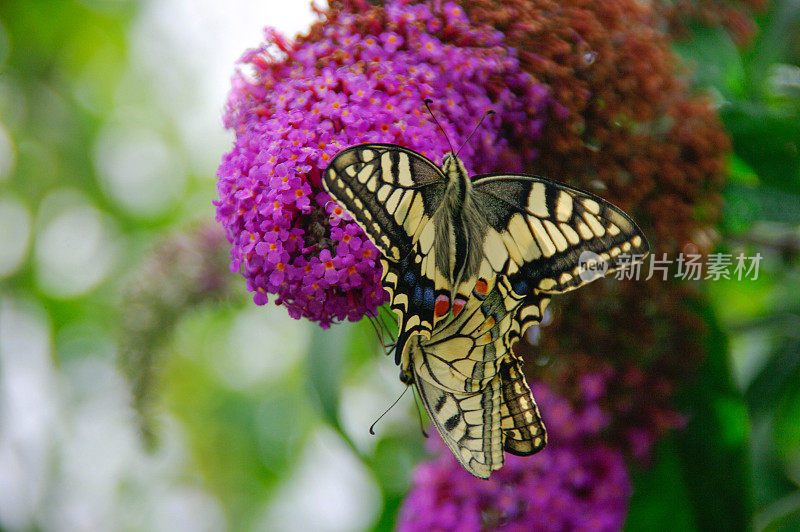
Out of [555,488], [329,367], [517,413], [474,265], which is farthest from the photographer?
[329,367]

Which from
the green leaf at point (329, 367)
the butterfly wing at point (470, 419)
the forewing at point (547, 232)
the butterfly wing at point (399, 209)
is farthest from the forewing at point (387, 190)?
the green leaf at point (329, 367)

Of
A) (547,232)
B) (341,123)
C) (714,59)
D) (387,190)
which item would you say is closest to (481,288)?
(547,232)

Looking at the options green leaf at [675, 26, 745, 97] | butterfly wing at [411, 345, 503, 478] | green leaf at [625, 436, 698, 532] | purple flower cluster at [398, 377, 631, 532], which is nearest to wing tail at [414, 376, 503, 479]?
butterfly wing at [411, 345, 503, 478]

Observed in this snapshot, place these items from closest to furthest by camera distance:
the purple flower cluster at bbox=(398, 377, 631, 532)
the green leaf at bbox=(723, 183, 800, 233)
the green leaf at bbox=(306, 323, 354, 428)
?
the purple flower cluster at bbox=(398, 377, 631, 532)
the green leaf at bbox=(723, 183, 800, 233)
the green leaf at bbox=(306, 323, 354, 428)

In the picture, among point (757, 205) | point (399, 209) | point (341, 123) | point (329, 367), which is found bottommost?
point (329, 367)

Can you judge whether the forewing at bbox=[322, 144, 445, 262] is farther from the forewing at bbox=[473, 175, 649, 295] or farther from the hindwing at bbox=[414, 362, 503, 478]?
the hindwing at bbox=[414, 362, 503, 478]

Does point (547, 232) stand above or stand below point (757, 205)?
above

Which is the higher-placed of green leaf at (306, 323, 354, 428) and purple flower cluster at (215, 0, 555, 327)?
purple flower cluster at (215, 0, 555, 327)

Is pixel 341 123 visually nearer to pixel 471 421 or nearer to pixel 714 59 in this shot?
pixel 471 421
